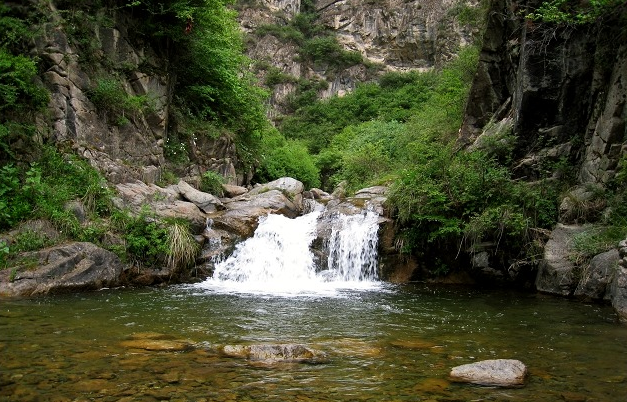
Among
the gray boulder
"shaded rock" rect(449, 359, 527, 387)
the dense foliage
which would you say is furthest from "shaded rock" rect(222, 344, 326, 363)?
the dense foliage

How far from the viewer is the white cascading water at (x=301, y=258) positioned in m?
12.7

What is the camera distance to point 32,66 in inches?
461

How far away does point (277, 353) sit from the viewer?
18.0 feet

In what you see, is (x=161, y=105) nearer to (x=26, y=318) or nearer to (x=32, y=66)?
(x=32, y=66)

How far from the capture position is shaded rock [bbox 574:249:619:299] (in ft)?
29.5

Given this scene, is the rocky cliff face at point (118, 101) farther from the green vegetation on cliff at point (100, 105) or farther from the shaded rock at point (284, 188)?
the shaded rock at point (284, 188)

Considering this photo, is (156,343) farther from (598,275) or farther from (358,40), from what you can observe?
(358,40)

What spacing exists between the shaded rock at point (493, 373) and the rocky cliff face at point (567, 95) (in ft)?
24.0

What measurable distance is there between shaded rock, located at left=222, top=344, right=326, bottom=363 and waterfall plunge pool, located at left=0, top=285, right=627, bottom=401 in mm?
146

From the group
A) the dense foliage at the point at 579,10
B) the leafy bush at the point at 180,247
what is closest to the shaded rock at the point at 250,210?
the leafy bush at the point at 180,247

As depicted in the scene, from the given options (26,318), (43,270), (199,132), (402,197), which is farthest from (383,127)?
(26,318)

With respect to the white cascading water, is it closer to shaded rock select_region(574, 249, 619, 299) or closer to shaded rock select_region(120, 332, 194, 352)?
shaded rock select_region(574, 249, 619, 299)

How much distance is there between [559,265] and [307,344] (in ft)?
21.6

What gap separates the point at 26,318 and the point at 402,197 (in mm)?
9067
